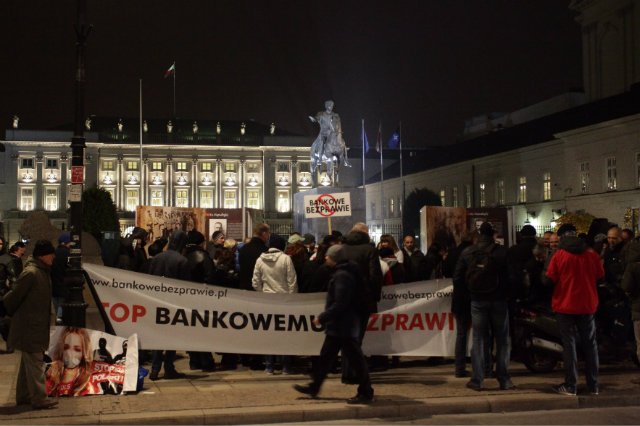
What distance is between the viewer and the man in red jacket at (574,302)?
9828 millimetres

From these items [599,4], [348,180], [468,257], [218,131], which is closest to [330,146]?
[468,257]

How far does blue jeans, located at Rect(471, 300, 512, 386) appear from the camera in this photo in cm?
1004

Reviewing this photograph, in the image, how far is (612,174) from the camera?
161 feet

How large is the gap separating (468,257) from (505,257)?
0.44 m

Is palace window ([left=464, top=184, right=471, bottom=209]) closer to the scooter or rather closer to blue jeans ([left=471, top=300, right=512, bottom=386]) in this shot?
the scooter

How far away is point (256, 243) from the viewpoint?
11898mm

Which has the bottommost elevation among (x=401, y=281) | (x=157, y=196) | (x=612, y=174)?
(x=401, y=281)

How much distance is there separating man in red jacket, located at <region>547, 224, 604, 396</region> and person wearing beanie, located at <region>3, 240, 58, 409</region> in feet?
18.8

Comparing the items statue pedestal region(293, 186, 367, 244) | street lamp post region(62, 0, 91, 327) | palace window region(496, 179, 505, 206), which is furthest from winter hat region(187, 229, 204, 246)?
palace window region(496, 179, 505, 206)

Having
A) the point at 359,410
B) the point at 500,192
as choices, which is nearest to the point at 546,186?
the point at 500,192

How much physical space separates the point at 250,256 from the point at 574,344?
4.47m

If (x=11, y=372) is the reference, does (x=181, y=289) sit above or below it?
above

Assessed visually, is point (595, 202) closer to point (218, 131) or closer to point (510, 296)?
point (510, 296)

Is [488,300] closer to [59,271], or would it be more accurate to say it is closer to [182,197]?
[59,271]
